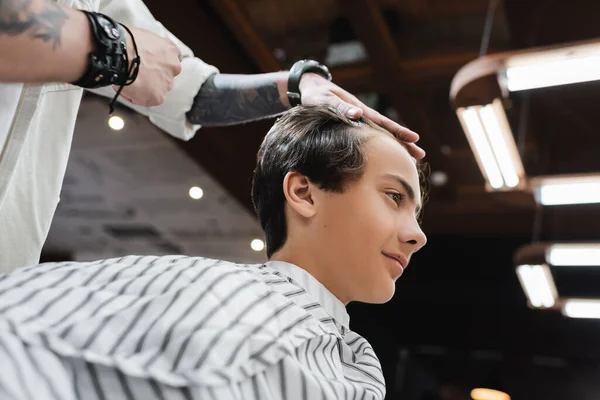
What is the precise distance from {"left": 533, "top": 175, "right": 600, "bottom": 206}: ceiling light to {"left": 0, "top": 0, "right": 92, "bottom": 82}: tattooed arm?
2.67 m

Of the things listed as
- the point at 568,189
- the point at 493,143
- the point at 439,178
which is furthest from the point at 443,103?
the point at 493,143

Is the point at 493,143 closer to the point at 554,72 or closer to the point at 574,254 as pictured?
the point at 554,72

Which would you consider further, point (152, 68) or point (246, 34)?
point (246, 34)

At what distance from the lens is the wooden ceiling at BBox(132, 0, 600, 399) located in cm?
405

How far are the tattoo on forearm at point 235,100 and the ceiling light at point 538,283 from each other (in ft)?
9.95

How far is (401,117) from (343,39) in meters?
0.82

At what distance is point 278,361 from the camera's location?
2.37ft

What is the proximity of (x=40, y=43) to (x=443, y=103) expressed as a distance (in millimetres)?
4439

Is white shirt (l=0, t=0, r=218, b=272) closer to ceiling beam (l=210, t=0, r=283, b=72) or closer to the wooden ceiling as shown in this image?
the wooden ceiling

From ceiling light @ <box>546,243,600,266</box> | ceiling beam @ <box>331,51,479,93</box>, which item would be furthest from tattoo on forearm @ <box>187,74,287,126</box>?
ceiling beam @ <box>331,51,479,93</box>

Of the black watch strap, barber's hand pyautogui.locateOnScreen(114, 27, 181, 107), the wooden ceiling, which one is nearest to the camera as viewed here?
barber's hand pyautogui.locateOnScreen(114, 27, 181, 107)

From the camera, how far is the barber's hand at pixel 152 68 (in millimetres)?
944

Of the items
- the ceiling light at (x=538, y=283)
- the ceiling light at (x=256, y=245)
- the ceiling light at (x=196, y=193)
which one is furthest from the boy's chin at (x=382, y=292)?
the ceiling light at (x=256, y=245)

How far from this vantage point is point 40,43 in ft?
2.46
